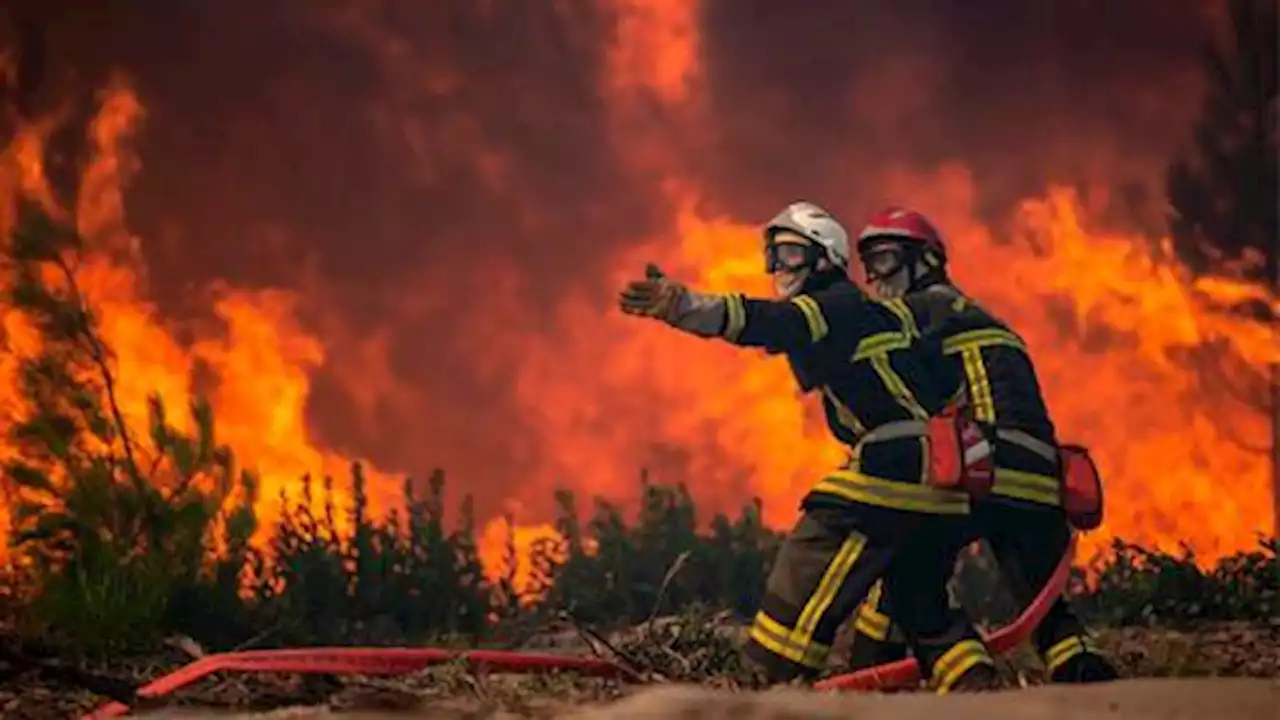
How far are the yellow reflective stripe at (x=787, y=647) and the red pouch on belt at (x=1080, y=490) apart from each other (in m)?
0.69

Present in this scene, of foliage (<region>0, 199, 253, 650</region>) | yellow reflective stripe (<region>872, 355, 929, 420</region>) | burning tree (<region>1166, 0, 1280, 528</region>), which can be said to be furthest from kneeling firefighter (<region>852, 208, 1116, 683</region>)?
foliage (<region>0, 199, 253, 650</region>)

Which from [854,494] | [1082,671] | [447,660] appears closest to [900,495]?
[854,494]

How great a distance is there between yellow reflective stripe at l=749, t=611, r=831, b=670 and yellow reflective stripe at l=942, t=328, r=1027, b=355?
0.78m

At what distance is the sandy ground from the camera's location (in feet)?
10.5

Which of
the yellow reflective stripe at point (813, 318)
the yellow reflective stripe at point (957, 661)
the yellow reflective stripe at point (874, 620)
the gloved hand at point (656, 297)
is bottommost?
the yellow reflective stripe at point (957, 661)

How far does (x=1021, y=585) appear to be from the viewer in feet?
14.4

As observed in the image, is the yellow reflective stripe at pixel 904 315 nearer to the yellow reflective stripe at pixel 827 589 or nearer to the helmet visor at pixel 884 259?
the helmet visor at pixel 884 259

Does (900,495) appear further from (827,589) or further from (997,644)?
(997,644)

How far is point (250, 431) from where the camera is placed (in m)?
4.79

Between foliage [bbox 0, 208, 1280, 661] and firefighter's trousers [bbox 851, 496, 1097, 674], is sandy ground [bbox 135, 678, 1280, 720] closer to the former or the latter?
firefighter's trousers [bbox 851, 496, 1097, 674]

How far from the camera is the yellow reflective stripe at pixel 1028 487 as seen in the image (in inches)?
171

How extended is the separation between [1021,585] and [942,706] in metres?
1.13

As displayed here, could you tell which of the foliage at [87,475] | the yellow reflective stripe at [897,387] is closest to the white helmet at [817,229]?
the yellow reflective stripe at [897,387]

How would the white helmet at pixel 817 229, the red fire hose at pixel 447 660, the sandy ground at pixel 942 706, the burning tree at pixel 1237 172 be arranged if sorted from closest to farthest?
the sandy ground at pixel 942 706
the red fire hose at pixel 447 660
the white helmet at pixel 817 229
the burning tree at pixel 1237 172
